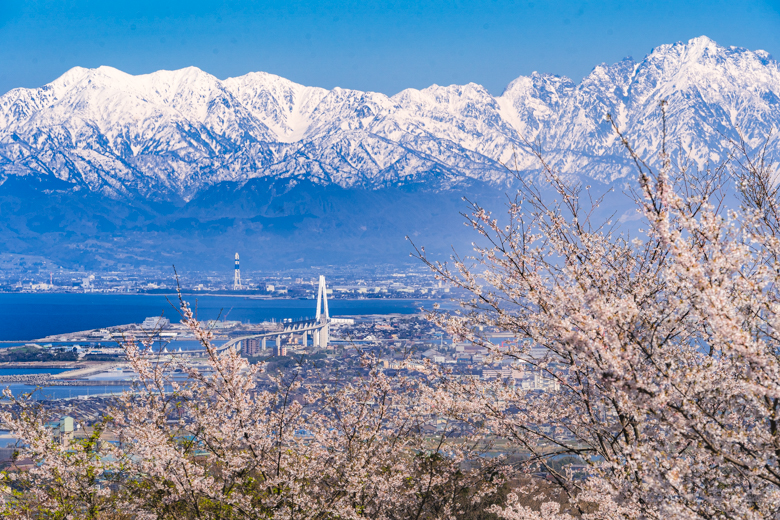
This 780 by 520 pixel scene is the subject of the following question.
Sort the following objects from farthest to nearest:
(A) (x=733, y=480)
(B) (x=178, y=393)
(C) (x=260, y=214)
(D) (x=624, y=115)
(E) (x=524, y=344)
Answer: (D) (x=624, y=115), (C) (x=260, y=214), (B) (x=178, y=393), (E) (x=524, y=344), (A) (x=733, y=480)

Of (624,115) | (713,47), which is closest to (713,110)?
(624,115)

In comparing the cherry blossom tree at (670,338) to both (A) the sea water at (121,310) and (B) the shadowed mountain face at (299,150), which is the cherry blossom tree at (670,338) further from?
(B) the shadowed mountain face at (299,150)

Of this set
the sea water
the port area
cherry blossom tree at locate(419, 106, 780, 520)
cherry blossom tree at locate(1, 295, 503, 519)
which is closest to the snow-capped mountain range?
the sea water

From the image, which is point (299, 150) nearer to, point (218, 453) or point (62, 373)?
point (62, 373)

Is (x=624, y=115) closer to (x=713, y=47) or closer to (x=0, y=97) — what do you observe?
(x=713, y=47)

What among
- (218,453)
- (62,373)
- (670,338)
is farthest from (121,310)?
(670,338)

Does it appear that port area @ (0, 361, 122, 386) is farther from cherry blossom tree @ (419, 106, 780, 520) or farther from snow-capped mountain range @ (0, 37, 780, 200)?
snow-capped mountain range @ (0, 37, 780, 200)

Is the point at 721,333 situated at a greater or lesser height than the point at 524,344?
greater
